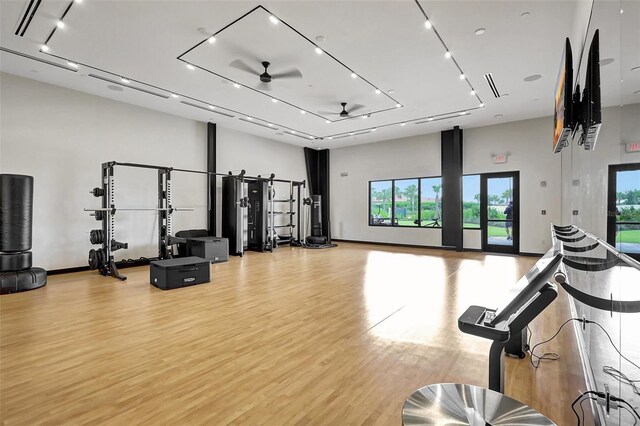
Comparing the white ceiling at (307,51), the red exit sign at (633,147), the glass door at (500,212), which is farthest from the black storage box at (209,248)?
the glass door at (500,212)

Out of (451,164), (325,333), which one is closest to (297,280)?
(325,333)

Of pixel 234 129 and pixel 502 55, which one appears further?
pixel 234 129

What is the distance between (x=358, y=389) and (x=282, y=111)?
Answer: 22.1 ft

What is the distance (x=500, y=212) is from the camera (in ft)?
29.1

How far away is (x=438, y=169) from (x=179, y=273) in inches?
323

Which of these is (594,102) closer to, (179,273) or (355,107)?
(179,273)

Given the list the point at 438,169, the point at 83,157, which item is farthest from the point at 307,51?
the point at 438,169

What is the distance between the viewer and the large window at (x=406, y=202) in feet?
32.7

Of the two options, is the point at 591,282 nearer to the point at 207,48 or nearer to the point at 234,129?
the point at 207,48

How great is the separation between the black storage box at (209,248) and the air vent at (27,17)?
455 cm

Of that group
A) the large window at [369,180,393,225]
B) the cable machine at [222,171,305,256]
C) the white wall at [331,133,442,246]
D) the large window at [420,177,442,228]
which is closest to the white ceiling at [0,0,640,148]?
the cable machine at [222,171,305,256]

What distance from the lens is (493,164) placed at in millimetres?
8859

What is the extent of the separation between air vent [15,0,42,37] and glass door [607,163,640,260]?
5672 millimetres

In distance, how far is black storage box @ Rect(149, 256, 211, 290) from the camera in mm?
4797
